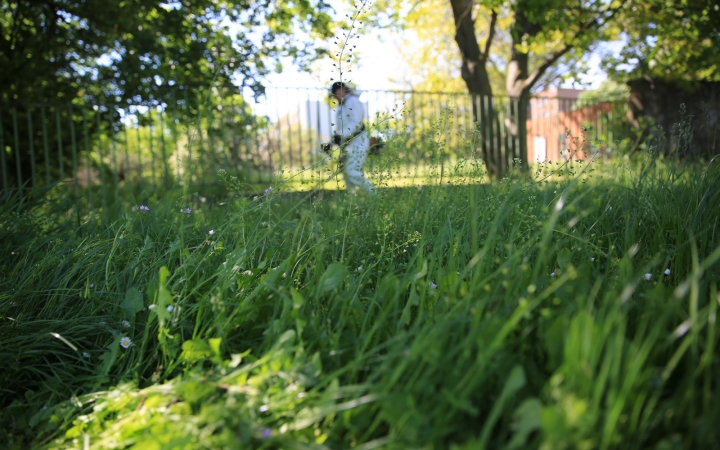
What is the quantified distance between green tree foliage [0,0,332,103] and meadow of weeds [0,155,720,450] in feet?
16.5

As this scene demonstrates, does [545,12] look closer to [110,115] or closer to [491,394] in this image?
[110,115]

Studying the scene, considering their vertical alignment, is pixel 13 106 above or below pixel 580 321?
above

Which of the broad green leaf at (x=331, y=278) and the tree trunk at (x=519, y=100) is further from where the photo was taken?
the tree trunk at (x=519, y=100)

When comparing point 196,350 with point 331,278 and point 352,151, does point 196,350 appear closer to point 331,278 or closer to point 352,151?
point 331,278

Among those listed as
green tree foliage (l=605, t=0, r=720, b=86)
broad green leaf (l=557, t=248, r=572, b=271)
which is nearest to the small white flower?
broad green leaf (l=557, t=248, r=572, b=271)

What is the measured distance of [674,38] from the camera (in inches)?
398

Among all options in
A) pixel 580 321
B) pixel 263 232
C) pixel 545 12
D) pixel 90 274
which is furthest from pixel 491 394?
pixel 545 12

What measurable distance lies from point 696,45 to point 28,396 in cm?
1120

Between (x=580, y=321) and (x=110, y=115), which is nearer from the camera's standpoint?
(x=580, y=321)

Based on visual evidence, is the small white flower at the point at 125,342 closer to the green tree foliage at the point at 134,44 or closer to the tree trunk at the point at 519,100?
the green tree foliage at the point at 134,44

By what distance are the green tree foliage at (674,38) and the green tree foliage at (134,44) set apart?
5940 millimetres

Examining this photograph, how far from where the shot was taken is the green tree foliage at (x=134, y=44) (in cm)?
693

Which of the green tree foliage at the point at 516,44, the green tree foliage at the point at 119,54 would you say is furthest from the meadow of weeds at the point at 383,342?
the green tree foliage at the point at 516,44

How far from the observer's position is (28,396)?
1.63 meters
